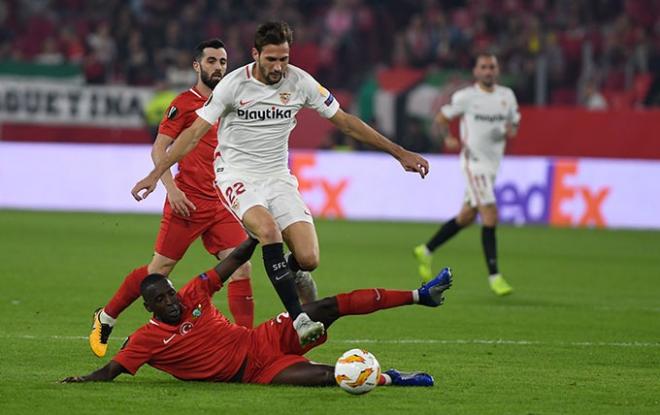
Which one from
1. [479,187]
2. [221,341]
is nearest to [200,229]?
[221,341]

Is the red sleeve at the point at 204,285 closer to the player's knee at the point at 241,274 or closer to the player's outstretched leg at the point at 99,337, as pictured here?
the player's outstretched leg at the point at 99,337

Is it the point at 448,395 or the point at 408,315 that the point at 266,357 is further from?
the point at 408,315

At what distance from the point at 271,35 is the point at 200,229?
180 cm

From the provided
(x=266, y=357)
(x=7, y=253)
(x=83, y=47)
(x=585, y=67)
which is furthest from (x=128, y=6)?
(x=266, y=357)

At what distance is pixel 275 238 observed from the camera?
9055 millimetres

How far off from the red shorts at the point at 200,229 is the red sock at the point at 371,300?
1851 millimetres

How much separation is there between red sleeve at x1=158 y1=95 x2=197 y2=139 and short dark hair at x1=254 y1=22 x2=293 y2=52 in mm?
1119

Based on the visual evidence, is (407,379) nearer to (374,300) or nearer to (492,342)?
(374,300)

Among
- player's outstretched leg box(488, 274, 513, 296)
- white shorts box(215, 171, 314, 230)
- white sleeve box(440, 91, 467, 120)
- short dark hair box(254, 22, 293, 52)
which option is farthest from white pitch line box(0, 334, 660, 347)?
white sleeve box(440, 91, 467, 120)

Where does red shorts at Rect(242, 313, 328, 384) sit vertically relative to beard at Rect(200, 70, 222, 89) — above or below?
below

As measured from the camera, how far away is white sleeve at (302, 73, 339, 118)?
9.43 metres

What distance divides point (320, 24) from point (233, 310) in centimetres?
1972

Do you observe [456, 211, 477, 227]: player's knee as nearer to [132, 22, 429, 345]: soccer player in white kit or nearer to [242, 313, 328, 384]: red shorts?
[132, 22, 429, 345]: soccer player in white kit

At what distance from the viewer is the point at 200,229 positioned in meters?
10.2
